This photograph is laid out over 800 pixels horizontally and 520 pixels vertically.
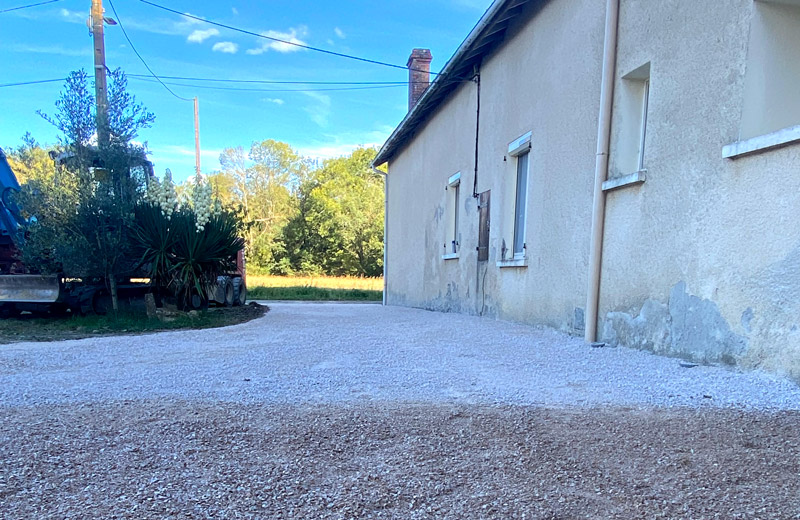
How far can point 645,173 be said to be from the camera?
3.57 m

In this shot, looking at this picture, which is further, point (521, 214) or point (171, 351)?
point (521, 214)

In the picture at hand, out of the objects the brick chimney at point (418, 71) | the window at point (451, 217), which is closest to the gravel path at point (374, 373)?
the window at point (451, 217)

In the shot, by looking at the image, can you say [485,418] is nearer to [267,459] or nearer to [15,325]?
[267,459]

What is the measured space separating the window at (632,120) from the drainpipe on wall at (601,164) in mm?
118

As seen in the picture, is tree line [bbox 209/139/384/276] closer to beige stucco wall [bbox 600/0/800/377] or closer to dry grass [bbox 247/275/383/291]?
dry grass [bbox 247/275/383/291]

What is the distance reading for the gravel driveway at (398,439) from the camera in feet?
4.73

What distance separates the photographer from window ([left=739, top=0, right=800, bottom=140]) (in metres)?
2.75

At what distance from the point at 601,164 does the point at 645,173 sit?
520 millimetres

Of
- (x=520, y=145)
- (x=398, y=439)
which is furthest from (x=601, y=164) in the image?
(x=398, y=439)

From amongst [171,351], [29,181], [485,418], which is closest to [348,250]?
[29,181]

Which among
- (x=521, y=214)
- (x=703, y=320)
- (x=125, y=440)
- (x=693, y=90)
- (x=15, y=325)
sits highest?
(x=693, y=90)

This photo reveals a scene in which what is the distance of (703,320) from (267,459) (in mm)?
2827

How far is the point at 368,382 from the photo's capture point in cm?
284

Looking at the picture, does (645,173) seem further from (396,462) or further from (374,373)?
(396,462)
